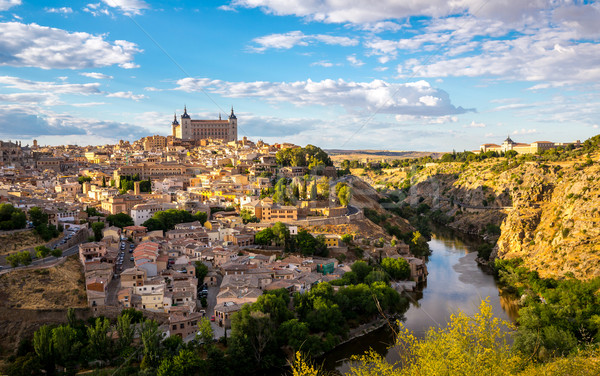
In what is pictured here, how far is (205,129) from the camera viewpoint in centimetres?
6762

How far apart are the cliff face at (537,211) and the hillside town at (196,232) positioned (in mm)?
6679

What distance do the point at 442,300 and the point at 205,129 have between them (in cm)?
5314

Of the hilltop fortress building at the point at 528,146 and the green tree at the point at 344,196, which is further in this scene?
the hilltop fortress building at the point at 528,146

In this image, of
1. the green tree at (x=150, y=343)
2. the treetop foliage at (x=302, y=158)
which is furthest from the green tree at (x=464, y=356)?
the treetop foliage at (x=302, y=158)

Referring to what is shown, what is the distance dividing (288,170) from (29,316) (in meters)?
27.4

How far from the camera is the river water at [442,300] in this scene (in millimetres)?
15405

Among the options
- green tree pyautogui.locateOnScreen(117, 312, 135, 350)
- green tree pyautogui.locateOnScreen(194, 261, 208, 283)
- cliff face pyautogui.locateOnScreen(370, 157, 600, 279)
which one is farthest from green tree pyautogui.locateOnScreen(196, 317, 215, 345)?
cliff face pyautogui.locateOnScreen(370, 157, 600, 279)

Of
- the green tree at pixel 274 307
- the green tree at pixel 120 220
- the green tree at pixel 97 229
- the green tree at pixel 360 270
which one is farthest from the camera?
the green tree at pixel 120 220

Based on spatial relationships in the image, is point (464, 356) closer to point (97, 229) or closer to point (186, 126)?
point (97, 229)

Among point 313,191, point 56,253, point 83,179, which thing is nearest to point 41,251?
point 56,253

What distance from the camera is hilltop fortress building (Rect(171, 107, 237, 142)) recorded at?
66.8m

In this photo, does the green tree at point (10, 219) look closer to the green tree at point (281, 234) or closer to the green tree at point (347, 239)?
the green tree at point (281, 234)

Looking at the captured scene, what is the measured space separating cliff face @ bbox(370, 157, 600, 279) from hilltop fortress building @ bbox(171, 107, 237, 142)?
29.1 m

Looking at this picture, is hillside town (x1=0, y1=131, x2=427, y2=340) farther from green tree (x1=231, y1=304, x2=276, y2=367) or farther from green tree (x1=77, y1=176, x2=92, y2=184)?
green tree (x1=231, y1=304, x2=276, y2=367)
